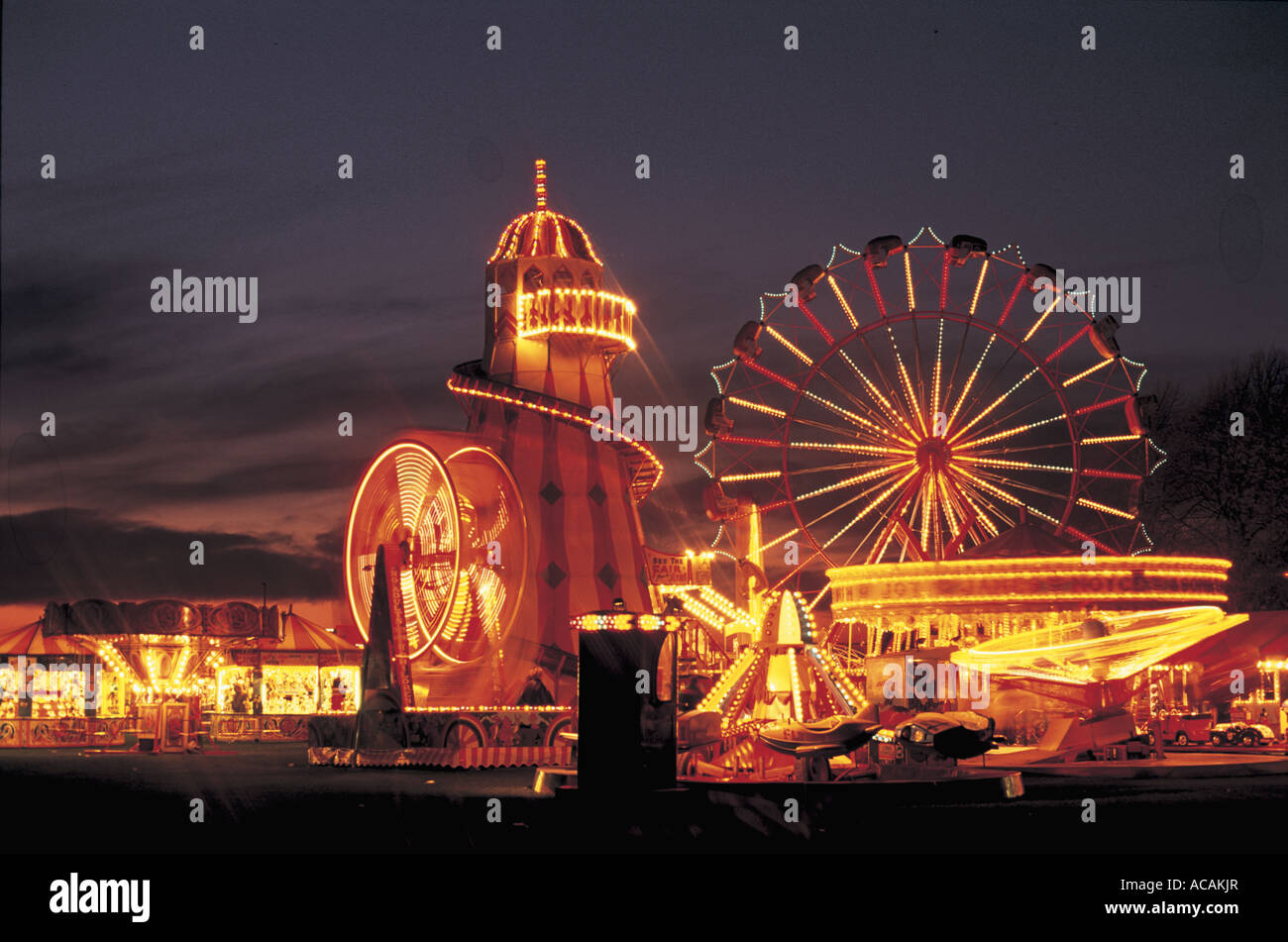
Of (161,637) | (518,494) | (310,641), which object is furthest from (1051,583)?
(310,641)

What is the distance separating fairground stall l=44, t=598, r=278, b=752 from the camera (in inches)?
1439

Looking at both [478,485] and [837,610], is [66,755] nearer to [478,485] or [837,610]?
[478,485]

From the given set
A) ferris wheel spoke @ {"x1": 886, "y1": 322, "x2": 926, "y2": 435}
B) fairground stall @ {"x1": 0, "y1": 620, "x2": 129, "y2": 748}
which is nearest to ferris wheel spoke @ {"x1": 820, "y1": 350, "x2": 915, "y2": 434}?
ferris wheel spoke @ {"x1": 886, "y1": 322, "x2": 926, "y2": 435}

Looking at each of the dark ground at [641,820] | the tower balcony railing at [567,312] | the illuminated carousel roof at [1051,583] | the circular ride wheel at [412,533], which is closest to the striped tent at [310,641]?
the circular ride wheel at [412,533]

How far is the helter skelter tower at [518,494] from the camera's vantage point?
39688mm

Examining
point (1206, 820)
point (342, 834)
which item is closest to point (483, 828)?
point (342, 834)

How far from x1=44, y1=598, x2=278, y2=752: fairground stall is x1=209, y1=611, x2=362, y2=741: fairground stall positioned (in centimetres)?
369

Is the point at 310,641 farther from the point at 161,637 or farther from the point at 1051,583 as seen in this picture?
the point at 1051,583

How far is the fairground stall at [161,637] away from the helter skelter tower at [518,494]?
4803 mm

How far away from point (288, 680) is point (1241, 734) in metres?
31.9

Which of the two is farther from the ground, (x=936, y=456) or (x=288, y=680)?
(x=936, y=456)

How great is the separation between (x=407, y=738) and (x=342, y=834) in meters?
13.1

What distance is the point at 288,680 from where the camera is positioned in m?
50.6

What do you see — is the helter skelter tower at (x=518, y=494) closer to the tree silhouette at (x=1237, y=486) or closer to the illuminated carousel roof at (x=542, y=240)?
the illuminated carousel roof at (x=542, y=240)
